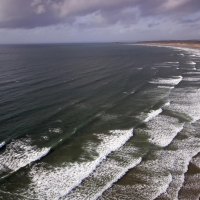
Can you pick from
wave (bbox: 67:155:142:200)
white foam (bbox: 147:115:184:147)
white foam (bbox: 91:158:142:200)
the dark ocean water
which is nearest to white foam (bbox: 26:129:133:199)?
the dark ocean water

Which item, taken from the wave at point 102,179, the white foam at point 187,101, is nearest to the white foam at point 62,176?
the wave at point 102,179

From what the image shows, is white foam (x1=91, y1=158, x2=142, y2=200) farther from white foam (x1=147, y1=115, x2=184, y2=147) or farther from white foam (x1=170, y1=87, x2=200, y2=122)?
white foam (x1=170, y1=87, x2=200, y2=122)

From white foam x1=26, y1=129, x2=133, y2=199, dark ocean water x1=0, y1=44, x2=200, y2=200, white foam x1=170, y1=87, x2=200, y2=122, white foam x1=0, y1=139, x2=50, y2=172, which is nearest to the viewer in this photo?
white foam x1=26, y1=129, x2=133, y2=199

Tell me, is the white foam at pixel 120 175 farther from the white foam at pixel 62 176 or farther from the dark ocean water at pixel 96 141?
the white foam at pixel 62 176

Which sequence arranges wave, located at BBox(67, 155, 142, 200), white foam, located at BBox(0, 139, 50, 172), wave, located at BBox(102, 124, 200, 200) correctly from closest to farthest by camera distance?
wave, located at BBox(67, 155, 142, 200), wave, located at BBox(102, 124, 200, 200), white foam, located at BBox(0, 139, 50, 172)

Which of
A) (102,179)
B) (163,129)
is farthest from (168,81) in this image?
(102,179)

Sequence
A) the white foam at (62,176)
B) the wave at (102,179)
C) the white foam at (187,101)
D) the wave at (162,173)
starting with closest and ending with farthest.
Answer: the wave at (102,179), the wave at (162,173), the white foam at (62,176), the white foam at (187,101)

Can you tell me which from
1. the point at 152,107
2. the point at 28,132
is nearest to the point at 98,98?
the point at 152,107
